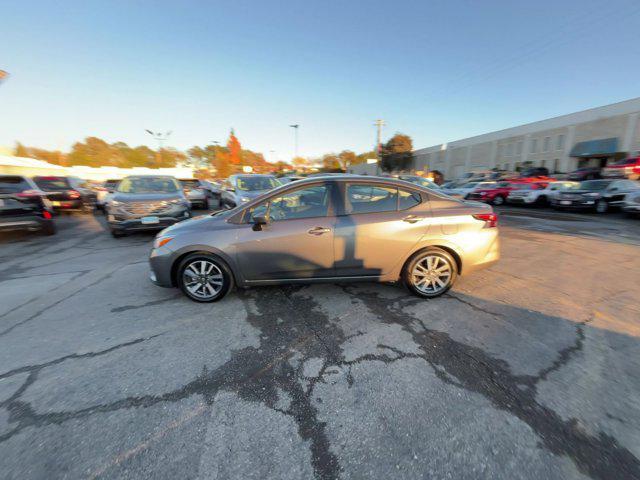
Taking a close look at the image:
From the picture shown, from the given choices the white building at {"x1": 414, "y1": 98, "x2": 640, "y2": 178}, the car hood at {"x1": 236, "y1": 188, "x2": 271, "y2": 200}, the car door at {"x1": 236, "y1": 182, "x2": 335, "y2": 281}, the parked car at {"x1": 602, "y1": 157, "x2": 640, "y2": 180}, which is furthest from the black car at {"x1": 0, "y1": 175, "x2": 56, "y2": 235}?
the white building at {"x1": 414, "y1": 98, "x2": 640, "y2": 178}

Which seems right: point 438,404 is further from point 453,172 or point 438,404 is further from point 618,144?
point 453,172

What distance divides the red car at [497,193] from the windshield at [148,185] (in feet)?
53.5

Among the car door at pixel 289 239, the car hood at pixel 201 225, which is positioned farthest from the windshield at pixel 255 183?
the car door at pixel 289 239

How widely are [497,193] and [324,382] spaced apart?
18.1m

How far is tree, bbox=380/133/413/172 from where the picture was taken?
57.8 meters

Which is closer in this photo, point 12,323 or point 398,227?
point 12,323

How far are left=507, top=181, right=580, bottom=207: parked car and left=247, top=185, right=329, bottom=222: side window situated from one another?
15315 millimetres

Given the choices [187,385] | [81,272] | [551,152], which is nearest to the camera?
[187,385]

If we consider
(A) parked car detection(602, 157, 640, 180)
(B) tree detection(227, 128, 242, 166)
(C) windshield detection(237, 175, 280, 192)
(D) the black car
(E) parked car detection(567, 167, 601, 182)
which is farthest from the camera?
(B) tree detection(227, 128, 242, 166)

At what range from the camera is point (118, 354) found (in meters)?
2.88

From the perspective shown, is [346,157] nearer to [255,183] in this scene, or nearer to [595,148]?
[595,148]

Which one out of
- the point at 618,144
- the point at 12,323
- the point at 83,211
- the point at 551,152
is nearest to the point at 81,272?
the point at 12,323

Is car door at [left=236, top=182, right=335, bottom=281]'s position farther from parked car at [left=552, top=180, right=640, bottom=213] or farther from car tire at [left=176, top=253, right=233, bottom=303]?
parked car at [left=552, top=180, right=640, bottom=213]

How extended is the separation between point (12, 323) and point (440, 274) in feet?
17.5
